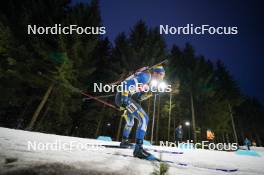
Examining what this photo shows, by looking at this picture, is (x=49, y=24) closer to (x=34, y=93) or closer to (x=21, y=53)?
(x=21, y=53)

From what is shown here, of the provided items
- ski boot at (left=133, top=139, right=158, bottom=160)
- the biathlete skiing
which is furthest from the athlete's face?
ski boot at (left=133, top=139, right=158, bottom=160)

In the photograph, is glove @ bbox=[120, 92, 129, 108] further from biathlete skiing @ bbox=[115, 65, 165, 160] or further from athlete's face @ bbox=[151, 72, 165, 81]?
athlete's face @ bbox=[151, 72, 165, 81]

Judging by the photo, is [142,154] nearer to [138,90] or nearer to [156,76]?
[138,90]

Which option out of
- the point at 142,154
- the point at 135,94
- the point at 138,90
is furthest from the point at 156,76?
the point at 142,154

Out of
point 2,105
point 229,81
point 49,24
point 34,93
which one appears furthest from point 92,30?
point 229,81

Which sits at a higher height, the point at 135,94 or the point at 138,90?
the point at 138,90

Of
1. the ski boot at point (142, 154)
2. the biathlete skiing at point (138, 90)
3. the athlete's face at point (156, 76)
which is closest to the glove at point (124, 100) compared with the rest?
the biathlete skiing at point (138, 90)

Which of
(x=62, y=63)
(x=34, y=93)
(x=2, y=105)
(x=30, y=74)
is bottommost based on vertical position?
(x=2, y=105)

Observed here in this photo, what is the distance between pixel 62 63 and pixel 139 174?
13832mm

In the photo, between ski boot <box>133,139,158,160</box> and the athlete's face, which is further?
the athlete's face

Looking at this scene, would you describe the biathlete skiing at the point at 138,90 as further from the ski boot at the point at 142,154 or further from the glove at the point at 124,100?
the ski boot at the point at 142,154

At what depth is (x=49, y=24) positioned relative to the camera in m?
16.5

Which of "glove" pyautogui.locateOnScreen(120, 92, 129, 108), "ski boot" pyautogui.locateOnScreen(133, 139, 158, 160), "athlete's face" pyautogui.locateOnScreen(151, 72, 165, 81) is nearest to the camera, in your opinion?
"ski boot" pyautogui.locateOnScreen(133, 139, 158, 160)

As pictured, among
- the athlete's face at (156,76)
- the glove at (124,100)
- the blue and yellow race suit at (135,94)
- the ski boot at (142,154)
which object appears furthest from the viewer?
the athlete's face at (156,76)
